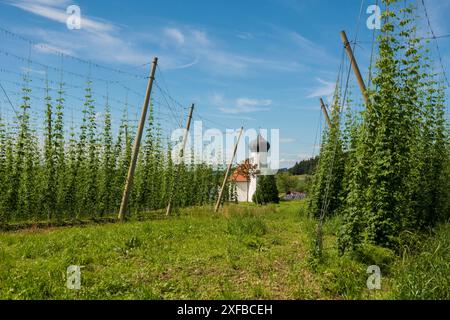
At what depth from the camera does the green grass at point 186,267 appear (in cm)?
497

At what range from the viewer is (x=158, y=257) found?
6852mm

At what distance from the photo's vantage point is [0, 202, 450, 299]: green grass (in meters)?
4.97

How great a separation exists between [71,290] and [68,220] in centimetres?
861

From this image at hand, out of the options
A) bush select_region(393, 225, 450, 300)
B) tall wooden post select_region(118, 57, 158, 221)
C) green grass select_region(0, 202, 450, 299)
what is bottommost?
green grass select_region(0, 202, 450, 299)

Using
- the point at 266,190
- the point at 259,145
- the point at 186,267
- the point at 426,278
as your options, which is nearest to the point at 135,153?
the point at 186,267

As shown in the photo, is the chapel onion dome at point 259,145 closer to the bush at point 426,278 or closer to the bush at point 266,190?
the bush at point 266,190

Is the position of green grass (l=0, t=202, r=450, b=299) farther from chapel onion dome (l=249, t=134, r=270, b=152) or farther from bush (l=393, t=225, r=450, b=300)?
chapel onion dome (l=249, t=134, r=270, b=152)

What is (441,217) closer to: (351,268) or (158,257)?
(351,268)

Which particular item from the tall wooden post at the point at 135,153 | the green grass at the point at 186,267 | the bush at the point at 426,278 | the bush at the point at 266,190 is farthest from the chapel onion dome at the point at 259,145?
the bush at the point at 426,278

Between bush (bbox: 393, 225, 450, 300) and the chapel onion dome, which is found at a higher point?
the chapel onion dome

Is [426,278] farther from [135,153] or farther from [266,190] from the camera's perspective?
[266,190]

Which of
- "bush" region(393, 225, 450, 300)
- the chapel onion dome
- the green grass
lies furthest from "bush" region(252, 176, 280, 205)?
"bush" region(393, 225, 450, 300)
